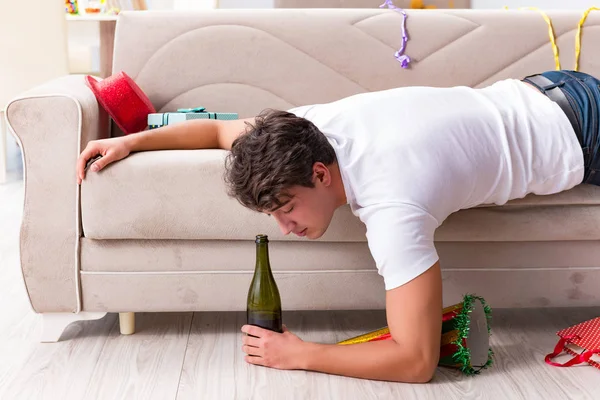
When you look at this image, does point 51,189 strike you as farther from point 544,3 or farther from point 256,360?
point 544,3

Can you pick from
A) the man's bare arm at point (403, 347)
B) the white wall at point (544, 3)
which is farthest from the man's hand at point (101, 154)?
the white wall at point (544, 3)

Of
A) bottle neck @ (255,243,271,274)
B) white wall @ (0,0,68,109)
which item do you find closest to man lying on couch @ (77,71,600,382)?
bottle neck @ (255,243,271,274)

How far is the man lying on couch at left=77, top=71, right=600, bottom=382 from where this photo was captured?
1.59 m

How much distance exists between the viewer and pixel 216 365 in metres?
1.87

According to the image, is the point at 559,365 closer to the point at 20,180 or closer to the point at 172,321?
the point at 172,321

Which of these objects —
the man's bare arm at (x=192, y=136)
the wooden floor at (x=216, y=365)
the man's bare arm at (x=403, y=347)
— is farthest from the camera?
the man's bare arm at (x=192, y=136)

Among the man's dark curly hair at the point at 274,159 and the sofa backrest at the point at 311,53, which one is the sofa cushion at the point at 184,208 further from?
the sofa backrest at the point at 311,53

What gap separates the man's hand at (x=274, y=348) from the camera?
5.75 ft

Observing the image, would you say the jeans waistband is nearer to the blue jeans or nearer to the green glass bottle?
the blue jeans

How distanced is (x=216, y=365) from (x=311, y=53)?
110 cm

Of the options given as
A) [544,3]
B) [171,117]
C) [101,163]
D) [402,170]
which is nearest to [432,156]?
[402,170]

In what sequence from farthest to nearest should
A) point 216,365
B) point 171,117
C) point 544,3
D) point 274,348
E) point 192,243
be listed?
point 544,3, point 171,117, point 192,243, point 216,365, point 274,348

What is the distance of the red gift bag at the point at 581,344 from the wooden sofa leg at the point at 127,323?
1.07 metres

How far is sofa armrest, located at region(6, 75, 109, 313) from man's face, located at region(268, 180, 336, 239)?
0.59 meters
